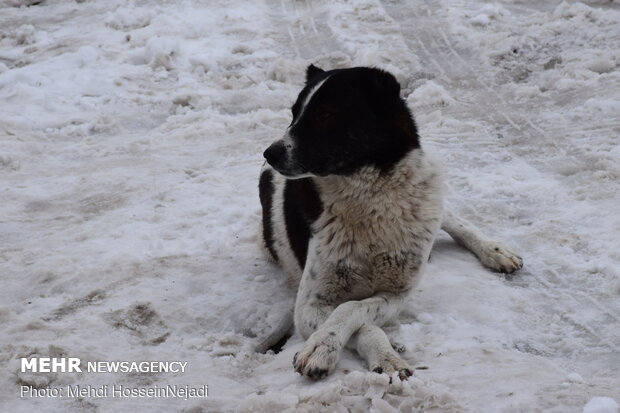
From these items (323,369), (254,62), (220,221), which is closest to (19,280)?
(220,221)

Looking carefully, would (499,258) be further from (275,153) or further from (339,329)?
(275,153)

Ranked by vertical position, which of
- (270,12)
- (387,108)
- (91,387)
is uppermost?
(387,108)

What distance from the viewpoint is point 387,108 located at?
4.21 metres

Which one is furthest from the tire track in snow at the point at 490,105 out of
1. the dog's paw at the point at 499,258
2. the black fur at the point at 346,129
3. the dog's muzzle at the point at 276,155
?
the dog's muzzle at the point at 276,155

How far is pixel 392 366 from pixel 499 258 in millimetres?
1975

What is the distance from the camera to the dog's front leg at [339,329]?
11.5 ft

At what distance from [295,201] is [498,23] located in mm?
7609

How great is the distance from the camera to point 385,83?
13.7 feet

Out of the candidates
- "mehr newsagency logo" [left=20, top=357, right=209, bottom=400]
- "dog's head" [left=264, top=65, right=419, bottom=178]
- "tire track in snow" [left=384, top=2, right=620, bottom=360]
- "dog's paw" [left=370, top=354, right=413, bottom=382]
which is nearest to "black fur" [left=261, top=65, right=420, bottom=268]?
"dog's head" [left=264, top=65, right=419, bottom=178]

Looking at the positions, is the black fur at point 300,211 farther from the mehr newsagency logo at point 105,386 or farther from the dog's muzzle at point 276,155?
the mehr newsagency logo at point 105,386

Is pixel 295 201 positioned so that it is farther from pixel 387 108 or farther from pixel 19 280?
pixel 19 280

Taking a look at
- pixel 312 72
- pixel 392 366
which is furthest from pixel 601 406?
pixel 312 72

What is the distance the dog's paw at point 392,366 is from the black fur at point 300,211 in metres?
1.12

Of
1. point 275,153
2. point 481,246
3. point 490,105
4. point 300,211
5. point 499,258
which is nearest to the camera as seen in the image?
point 275,153
